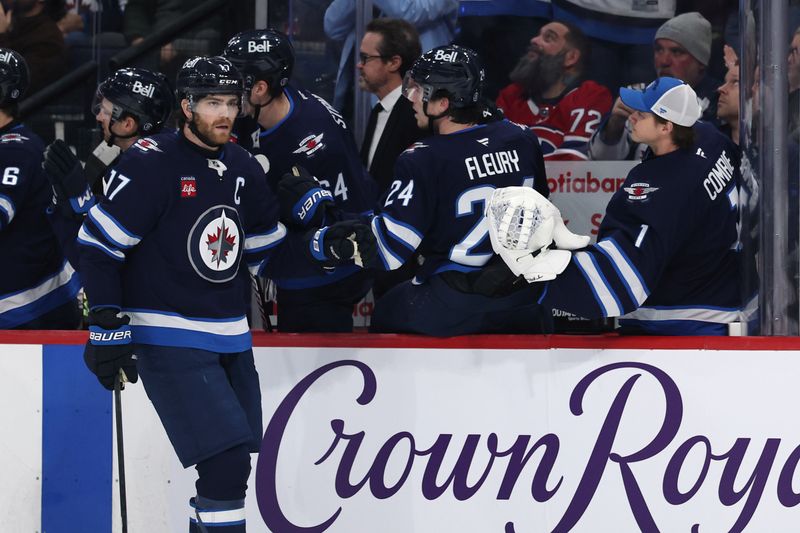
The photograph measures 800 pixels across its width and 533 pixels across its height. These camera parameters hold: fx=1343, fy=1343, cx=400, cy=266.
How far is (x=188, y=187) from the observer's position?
367 centimetres

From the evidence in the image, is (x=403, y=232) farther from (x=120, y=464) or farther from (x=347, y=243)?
(x=120, y=464)

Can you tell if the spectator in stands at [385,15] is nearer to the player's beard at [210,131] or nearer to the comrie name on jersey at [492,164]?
the comrie name on jersey at [492,164]

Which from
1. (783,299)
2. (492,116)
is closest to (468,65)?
(492,116)

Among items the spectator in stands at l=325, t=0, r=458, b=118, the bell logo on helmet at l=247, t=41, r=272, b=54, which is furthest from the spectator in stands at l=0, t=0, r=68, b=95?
the bell logo on helmet at l=247, t=41, r=272, b=54

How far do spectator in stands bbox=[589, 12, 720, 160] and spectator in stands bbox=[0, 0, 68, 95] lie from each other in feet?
9.25

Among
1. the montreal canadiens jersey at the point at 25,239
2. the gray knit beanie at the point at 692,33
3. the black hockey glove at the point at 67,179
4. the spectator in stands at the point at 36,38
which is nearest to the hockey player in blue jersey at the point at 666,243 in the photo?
the gray knit beanie at the point at 692,33

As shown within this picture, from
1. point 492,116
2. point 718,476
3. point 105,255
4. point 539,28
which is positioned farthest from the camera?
point 539,28

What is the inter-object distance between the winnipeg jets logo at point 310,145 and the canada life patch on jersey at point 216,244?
0.76 m

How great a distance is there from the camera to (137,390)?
4.17 metres

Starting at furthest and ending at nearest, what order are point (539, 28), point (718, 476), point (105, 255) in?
1. point (539, 28)
2. point (718, 476)
3. point (105, 255)

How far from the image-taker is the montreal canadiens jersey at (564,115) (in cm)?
514

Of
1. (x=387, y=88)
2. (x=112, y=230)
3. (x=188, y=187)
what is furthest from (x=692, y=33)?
(x=112, y=230)

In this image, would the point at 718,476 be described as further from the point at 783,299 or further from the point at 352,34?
the point at 352,34

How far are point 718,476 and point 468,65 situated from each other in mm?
→ 1459
